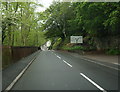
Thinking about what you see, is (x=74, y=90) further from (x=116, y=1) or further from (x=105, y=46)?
(x=105, y=46)

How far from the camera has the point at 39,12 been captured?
31.3 meters

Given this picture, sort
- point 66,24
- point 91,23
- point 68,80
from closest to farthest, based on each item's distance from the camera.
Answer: point 68,80
point 91,23
point 66,24

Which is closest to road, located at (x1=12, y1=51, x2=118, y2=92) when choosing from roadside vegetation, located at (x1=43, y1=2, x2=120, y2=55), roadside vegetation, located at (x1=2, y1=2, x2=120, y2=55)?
roadside vegetation, located at (x1=2, y1=2, x2=120, y2=55)

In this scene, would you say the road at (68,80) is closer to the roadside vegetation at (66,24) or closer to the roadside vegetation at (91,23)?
the roadside vegetation at (66,24)

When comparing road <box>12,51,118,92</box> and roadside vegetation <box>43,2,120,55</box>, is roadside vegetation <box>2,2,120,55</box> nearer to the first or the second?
roadside vegetation <box>43,2,120,55</box>

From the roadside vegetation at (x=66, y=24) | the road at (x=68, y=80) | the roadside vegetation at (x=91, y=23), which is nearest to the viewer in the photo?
the road at (x=68, y=80)

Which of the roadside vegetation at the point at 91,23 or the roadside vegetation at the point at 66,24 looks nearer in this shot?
the roadside vegetation at the point at 66,24

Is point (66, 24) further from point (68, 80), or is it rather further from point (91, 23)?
point (68, 80)

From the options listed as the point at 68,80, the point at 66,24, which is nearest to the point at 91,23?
the point at 68,80

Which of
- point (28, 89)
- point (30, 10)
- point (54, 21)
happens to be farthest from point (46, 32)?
point (28, 89)

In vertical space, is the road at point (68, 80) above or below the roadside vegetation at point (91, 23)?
below

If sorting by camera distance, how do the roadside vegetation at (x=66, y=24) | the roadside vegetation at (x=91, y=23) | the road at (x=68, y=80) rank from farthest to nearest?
the roadside vegetation at (x=91, y=23)
the roadside vegetation at (x=66, y=24)
the road at (x=68, y=80)

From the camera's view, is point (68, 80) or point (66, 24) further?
point (66, 24)

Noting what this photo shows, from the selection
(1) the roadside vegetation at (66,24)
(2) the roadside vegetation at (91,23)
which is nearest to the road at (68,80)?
(1) the roadside vegetation at (66,24)
